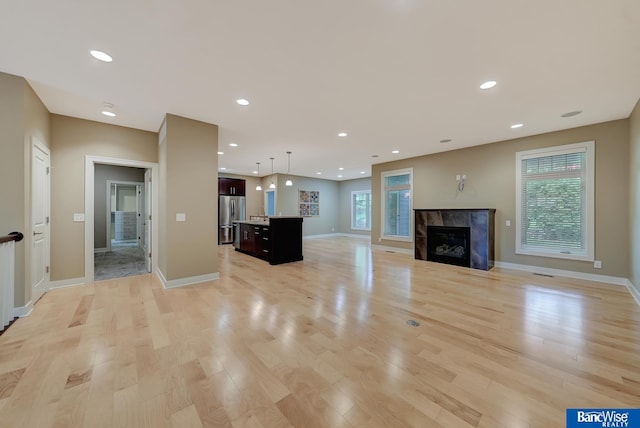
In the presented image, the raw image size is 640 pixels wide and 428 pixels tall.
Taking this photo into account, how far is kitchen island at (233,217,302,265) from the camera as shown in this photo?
5840 millimetres

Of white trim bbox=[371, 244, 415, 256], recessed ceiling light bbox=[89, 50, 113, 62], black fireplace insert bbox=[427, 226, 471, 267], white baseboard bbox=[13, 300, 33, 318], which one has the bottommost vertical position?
white baseboard bbox=[13, 300, 33, 318]

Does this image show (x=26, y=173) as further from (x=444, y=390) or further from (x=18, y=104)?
(x=444, y=390)

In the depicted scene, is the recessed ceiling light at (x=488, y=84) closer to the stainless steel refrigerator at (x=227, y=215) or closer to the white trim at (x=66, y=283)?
the white trim at (x=66, y=283)

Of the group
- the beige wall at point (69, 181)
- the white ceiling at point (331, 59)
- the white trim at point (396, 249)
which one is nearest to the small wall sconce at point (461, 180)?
the white ceiling at point (331, 59)

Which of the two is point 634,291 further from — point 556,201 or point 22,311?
point 22,311

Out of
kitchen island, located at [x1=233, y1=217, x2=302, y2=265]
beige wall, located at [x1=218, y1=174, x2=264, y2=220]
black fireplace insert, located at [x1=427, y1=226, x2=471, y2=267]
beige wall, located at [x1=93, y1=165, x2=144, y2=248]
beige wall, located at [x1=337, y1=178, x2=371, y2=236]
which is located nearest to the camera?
black fireplace insert, located at [x1=427, y1=226, x2=471, y2=267]

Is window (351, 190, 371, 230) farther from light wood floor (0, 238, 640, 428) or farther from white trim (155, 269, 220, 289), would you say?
Answer: white trim (155, 269, 220, 289)

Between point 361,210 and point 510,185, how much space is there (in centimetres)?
662

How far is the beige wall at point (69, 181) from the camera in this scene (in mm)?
3947

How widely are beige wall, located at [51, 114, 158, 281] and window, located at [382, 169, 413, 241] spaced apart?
7.07 metres

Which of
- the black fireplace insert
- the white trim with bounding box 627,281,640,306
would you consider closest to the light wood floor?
the white trim with bounding box 627,281,640,306

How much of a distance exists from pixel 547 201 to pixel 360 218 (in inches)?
284

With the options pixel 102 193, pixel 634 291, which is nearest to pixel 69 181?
pixel 102 193

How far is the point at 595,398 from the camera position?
5.40 feet
